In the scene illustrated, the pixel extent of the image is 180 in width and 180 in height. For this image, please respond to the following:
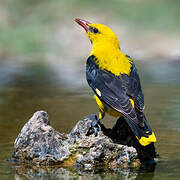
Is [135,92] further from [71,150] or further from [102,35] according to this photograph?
[102,35]

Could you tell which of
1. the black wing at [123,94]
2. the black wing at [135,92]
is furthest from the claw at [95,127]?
the black wing at [135,92]

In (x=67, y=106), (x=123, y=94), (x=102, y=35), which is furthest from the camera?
(x=67, y=106)

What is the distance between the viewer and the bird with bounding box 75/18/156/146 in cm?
571

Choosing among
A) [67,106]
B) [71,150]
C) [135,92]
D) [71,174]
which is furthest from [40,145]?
[67,106]

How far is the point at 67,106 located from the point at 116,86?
303 centimetres

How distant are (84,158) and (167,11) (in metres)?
10.5

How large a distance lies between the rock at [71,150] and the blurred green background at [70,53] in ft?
6.42

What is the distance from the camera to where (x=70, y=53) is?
14.6 m

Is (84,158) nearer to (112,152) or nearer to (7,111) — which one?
(112,152)

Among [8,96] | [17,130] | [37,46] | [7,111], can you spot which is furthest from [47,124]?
[37,46]

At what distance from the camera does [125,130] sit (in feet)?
19.9

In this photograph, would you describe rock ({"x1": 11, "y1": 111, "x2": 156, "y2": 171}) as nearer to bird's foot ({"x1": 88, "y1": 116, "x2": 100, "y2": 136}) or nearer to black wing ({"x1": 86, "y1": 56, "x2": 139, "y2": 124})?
bird's foot ({"x1": 88, "y1": 116, "x2": 100, "y2": 136})

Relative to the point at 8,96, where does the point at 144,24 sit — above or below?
above

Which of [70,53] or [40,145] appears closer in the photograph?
[40,145]
